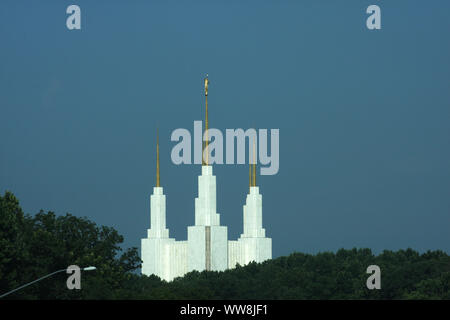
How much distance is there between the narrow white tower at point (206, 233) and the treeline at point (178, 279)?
6.39m

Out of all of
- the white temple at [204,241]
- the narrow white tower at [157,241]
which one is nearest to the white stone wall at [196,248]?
the white temple at [204,241]

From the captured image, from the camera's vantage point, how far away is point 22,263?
8006 cm

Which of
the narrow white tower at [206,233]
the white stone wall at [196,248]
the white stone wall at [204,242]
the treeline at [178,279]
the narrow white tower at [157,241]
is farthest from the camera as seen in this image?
the narrow white tower at [157,241]

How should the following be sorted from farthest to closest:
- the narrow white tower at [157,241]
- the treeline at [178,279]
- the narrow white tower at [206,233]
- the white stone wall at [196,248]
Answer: the narrow white tower at [157,241], the white stone wall at [196,248], the narrow white tower at [206,233], the treeline at [178,279]

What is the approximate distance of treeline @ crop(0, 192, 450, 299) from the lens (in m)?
81.3

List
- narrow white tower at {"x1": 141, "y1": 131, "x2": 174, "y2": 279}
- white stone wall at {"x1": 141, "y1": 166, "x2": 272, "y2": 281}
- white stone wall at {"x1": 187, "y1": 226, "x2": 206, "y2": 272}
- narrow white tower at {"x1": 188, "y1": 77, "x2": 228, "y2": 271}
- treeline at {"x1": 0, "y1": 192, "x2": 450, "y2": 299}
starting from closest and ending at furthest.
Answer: treeline at {"x1": 0, "y1": 192, "x2": 450, "y2": 299} → narrow white tower at {"x1": 188, "y1": 77, "x2": 228, "y2": 271} → white stone wall at {"x1": 141, "y1": 166, "x2": 272, "y2": 281} → white stone wall at {"x1": 187, "y1": 226, "x2": 206, "y2": 272} → narrow white tower at {"x1": 141, "y1": 131, "x2": 174, "y2": 279}

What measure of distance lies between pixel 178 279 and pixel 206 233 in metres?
7.87

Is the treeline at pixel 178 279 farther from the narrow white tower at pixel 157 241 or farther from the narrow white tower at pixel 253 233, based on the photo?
the narrow white tower at pixel 157 241

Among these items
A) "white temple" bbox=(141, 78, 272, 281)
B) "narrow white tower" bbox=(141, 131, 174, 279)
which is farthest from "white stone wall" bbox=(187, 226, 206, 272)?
"narrow white tower" bbox=(141, 131, 174, 279)

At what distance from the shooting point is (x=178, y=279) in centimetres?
12875

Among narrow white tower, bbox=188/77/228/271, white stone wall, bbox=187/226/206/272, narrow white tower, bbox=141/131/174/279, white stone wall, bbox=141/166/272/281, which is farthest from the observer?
narrow white tower, bbox=141/131/174/279

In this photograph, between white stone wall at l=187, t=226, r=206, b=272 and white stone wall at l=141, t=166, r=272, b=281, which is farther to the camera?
white stone wall at l=187, t=226, r=206, b=272

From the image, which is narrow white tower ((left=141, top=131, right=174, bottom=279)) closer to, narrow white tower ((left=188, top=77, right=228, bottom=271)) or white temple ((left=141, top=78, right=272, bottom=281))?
white temple ((left=141, top=78, right=272, bottom=281))

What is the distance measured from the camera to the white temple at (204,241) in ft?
437
